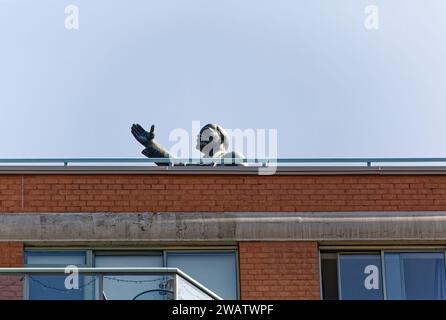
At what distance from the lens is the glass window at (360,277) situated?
2616 cm

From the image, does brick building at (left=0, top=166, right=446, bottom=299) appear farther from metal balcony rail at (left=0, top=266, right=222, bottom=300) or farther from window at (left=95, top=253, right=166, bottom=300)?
window at (left=95, top=253, right=166, bottom=300)

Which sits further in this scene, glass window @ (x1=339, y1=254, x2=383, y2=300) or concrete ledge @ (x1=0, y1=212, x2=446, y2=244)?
glass window @ (x1=339, y1=254, x2=383, y2=300)

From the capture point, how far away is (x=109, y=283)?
21.0 m

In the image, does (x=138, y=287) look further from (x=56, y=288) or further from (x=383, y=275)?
(x=383, y=275)

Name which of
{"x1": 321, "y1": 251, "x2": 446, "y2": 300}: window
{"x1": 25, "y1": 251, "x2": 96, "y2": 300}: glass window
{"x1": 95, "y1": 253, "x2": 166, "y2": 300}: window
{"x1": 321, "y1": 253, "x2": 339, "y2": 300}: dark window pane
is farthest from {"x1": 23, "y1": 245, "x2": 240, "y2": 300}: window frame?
{"x1": 95, "y1": 253, "x2": 166, "y2": 300}: window

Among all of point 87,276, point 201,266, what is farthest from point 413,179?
point 87,276

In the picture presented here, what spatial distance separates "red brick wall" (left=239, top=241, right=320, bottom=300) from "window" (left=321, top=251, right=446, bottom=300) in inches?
11.6

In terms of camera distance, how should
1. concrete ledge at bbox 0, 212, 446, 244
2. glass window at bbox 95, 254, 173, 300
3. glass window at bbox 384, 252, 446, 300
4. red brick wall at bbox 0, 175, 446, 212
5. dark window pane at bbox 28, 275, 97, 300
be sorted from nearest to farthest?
glass window at bbox 95, 254, 173, 300 < dark window pane at bbox 28, 275, 97, 300 < concrete ledge at bbox 0, 212, 446, 244 < red brick wall at bbox 0, 175, 446, 212 < glass window at bbox 384, 252, 446, 300

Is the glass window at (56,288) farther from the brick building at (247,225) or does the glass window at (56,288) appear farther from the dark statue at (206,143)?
the dark statue at (206,143)

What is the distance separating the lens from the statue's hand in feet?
90.3

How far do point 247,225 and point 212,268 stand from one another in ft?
2.44

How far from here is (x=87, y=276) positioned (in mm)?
21203
